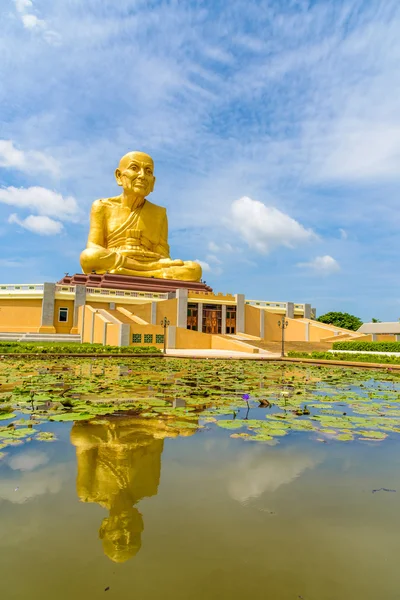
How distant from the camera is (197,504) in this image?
2826mm

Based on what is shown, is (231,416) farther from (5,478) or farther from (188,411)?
(5,478)

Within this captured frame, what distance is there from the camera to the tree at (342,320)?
171 ft

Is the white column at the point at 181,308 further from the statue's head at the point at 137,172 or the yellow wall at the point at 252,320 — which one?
the statue's head at the point at 137,172

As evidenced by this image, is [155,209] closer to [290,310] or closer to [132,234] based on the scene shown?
[132,234]

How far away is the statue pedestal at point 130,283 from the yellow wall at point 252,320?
15.8 ft

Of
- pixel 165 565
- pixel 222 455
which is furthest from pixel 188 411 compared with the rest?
pixel 165 565

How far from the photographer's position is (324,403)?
22.3ft

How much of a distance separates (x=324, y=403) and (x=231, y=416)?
6.49 feet

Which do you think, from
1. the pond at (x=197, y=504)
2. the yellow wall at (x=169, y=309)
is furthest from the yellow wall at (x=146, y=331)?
the pond at (x=197, y=504)

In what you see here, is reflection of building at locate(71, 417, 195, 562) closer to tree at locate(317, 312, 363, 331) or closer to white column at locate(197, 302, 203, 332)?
white column at locate(197, 302, 203, 332)

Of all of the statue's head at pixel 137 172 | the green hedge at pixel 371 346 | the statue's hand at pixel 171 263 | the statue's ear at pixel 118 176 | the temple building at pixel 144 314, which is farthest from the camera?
the statue's ear at pixel 118 176

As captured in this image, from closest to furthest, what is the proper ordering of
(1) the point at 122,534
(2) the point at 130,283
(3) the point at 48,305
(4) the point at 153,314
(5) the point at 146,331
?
(1) the point at 122,534, (5) the point at 146,331, (3) the point at 48,305, (4) the point at 153,314, (2) the point at 130,283

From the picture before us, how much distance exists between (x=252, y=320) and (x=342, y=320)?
25.2 meters

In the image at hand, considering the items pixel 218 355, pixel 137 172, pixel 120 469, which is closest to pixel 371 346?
pixel 218 355
